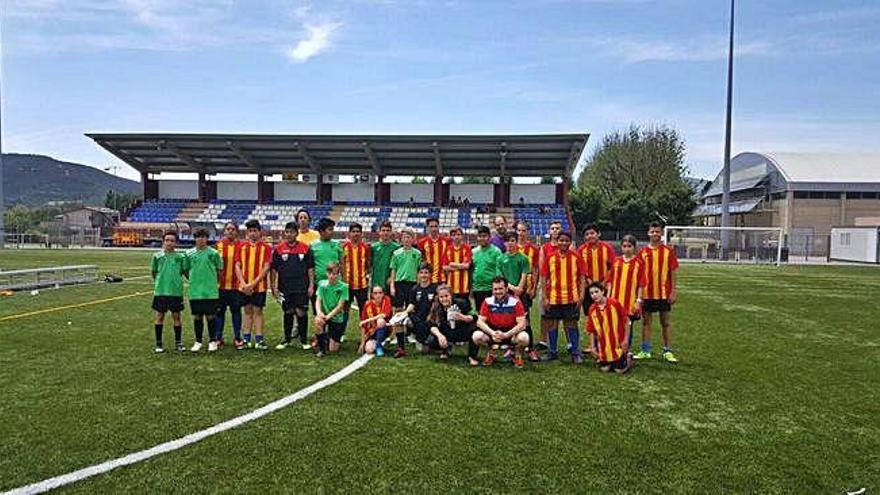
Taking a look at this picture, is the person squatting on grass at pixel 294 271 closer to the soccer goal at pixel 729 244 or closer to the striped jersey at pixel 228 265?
the striped jersey at pixel 228 265

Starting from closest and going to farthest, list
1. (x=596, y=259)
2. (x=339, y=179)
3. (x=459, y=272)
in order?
(x=596, y=259) < (x=459, y=272) < (x=339, y=179)

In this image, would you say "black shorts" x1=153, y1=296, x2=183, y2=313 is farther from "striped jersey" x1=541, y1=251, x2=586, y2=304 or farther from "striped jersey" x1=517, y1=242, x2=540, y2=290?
"striped jersey" x1=541, y1=251, x2=586, y2=304

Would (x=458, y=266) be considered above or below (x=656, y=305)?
above

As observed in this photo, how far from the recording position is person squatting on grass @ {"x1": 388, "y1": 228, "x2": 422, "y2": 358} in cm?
834

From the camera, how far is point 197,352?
25.5ft

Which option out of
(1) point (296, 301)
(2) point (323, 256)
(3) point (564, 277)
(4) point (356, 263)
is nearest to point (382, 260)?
(4) point (356, 263)

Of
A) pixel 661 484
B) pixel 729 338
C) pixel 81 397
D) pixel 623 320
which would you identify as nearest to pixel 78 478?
pixel 81 397

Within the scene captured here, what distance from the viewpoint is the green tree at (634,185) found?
5184cm

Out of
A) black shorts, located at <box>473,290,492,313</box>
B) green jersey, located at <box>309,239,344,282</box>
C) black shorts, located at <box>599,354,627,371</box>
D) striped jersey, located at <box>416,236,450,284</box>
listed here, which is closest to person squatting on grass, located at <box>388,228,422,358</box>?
striped jersey, located at <box>416,236,450,284</box>

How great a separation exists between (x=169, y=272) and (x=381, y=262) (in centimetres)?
260

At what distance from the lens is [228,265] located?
26.1 ft

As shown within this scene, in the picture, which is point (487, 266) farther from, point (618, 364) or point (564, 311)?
point (618, 364)

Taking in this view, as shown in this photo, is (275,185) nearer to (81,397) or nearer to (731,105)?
(731,105)

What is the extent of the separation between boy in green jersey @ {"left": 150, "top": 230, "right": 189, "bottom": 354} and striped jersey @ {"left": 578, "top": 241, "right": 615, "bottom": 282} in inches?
188
